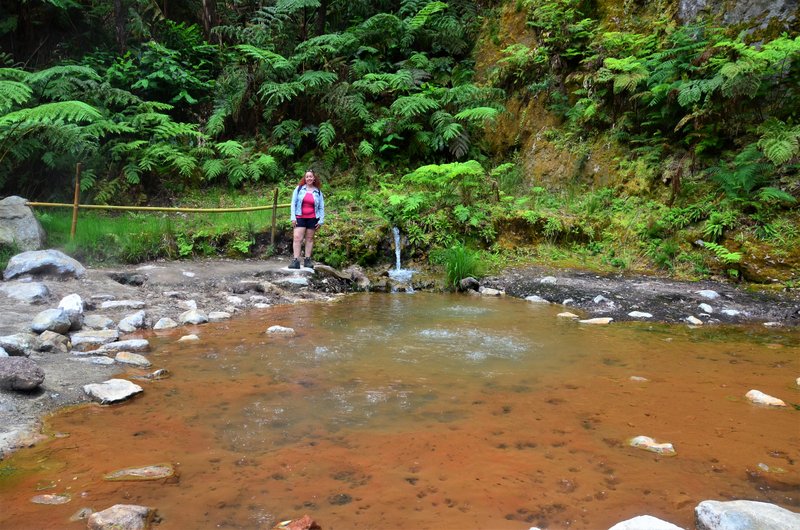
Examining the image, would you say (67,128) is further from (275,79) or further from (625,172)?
(625,172)

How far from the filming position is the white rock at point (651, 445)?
265 centimetres

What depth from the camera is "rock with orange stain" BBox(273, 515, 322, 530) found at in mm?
1933

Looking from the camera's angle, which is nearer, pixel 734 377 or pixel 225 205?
pixel 734 377

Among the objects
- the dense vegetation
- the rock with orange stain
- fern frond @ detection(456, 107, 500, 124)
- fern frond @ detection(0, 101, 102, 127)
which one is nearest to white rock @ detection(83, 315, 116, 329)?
the dense vegetation

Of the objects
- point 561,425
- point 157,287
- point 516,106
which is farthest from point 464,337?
point 516,106

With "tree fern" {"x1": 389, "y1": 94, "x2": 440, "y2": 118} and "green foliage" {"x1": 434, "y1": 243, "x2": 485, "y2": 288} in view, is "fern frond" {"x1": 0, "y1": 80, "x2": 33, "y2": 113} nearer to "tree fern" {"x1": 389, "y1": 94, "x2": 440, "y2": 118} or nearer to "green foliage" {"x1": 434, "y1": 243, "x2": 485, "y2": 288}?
"green foliage" {"x1": 434, "y1": 243, "x2": 485, "y2": 288}

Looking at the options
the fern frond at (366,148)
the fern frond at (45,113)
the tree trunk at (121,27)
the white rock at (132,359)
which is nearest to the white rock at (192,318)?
the white rock at (132,359)

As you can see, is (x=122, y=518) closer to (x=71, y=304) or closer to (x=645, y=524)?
(x=645, y=524)

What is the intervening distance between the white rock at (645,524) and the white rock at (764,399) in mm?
1962

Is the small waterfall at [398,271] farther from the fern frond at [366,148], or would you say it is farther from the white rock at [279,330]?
the white rock at [279,330]

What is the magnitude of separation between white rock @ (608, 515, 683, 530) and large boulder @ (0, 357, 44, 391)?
340 cm

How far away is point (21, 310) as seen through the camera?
501 centimetres

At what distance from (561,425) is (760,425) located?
121 cm

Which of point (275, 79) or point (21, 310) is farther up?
point (275, 79)
